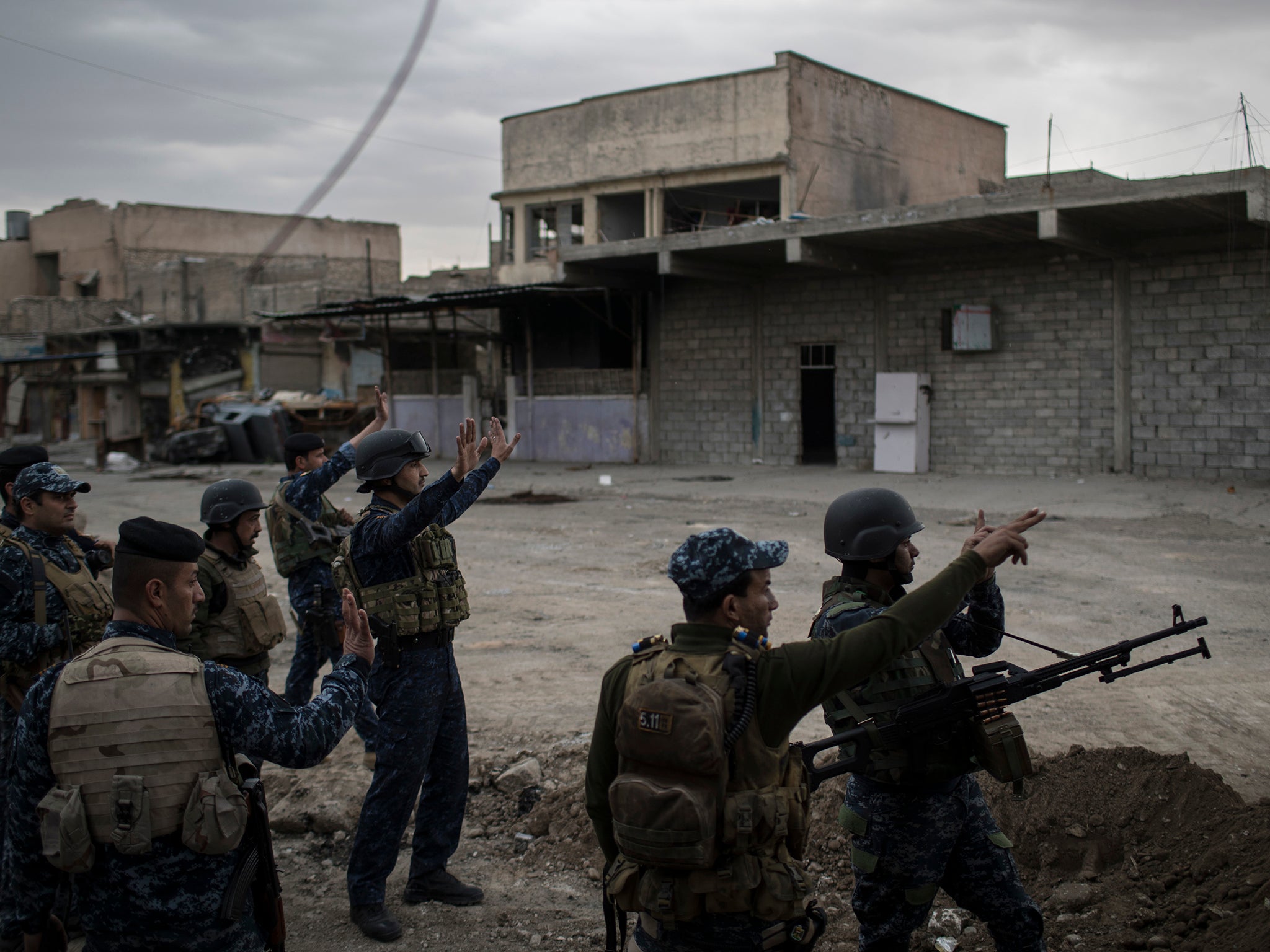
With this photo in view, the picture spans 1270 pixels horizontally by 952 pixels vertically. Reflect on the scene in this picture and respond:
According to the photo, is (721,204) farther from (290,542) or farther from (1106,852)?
(1106,852)

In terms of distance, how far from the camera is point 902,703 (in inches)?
107

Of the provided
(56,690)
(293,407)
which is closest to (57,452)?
(293,407)

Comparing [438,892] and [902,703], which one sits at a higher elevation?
[902,703]

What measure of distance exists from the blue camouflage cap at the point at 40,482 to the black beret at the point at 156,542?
1579 mm

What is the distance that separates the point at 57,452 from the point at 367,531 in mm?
31265

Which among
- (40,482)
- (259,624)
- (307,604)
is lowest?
(307,604)

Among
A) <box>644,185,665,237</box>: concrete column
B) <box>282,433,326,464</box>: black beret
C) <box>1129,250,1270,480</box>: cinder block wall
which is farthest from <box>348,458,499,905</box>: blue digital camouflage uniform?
<box>644,185,665,237</box>: concrete column

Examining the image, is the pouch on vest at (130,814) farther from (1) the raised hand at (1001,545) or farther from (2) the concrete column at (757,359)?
(2) the concrete column at (757,359)

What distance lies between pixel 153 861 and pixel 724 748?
1279mm

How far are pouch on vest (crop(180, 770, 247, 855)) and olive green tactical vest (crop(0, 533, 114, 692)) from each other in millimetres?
1617

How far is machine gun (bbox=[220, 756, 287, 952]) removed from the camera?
2324 mm

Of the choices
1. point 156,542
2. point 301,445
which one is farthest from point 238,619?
point 156,542

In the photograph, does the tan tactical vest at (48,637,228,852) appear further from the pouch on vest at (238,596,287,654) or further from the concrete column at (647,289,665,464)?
the concrete column at (647,289,665,464)

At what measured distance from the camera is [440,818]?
3824mm
